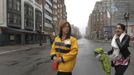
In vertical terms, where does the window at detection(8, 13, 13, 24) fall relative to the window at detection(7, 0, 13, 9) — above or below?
below

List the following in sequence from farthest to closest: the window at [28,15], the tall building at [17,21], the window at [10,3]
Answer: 1. the window at [28,15]
2. the window at [10,3]
3. the tall building at [17,21]

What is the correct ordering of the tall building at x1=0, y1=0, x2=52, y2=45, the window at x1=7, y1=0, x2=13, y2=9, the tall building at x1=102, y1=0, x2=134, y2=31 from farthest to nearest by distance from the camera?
the tall building at x1=102, y1=0, x2=134, y2=31 < the window at x1=7, y1=0, x2=13, y2=9 < the tall building at x1=0, y1=0, x2=52, y2=45

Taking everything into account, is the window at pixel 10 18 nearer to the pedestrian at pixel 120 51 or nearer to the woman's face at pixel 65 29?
the pedestrian at pixel 120 51

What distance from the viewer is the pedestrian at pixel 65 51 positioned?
6375mm

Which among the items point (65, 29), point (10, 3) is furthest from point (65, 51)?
point (10, 3)

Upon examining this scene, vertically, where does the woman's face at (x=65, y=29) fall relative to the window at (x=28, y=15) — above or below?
below

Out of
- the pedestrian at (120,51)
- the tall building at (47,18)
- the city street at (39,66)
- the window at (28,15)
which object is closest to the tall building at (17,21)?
the window at (28,15)

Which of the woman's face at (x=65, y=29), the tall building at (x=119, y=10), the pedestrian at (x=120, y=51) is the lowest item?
the pedestrian at (x=120, y=51)

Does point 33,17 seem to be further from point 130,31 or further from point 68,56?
point 68,56

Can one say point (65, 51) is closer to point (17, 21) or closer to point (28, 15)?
point (17, 21)

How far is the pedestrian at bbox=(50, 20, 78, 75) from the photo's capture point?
6.38m

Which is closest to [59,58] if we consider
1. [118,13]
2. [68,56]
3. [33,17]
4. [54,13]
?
[68,56]

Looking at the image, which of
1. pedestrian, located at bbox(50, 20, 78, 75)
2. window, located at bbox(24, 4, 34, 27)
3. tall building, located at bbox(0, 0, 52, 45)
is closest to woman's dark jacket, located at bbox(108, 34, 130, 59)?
pedestrian, located at bbox(50, 20, 78, 75)

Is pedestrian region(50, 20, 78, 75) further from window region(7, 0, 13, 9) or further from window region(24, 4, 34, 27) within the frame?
window region(24, 4, 34, 27)
